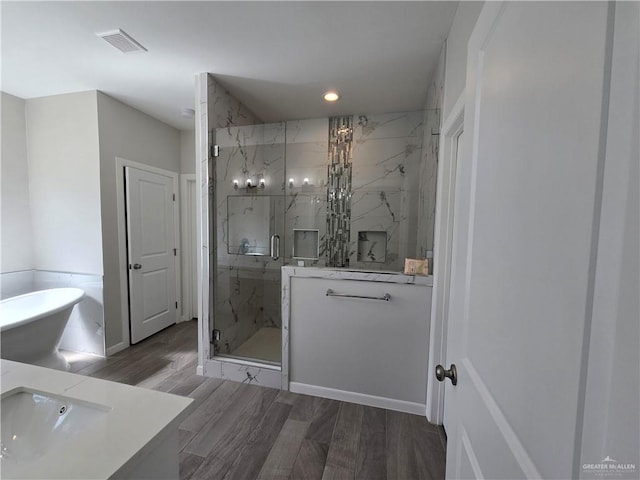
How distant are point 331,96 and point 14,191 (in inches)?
137

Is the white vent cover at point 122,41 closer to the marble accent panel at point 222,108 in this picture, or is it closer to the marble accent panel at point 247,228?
the marble accent panel at point 222,108

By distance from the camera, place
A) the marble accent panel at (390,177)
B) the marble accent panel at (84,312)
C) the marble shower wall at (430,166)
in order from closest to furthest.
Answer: the marble shower wall at (430,166) < the marble accent panel at (390,177) < the marble accent panel at (84,312)

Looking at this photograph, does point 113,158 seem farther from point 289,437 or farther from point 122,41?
point 289,437

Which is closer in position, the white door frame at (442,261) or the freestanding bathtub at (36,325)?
the white door frame at (442,261)

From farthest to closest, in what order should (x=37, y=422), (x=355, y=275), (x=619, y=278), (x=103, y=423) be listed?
(x=355, y=275)
(x=37, y=422)
(x=103, y=423)
(x=619, y=278)

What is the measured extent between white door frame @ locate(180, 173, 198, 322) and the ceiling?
1138 mm

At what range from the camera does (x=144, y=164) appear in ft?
10.2

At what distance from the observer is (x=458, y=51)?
1.46 m

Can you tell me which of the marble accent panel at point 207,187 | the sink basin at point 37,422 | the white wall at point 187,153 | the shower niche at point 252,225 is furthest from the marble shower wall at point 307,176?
the sink basin at point 37,422

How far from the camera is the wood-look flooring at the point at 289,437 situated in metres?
1.51

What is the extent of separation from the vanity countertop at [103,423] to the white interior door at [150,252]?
7.44 feet

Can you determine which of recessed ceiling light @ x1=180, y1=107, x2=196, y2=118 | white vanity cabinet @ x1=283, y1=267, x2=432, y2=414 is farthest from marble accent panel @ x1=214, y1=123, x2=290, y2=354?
white vanity cabinet @ x1=283, y1=267, x2=432, y2=414

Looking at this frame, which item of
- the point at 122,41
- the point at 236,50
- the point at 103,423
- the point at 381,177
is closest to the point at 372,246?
the point at 381,177

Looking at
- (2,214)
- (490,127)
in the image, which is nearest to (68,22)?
(2,214)
